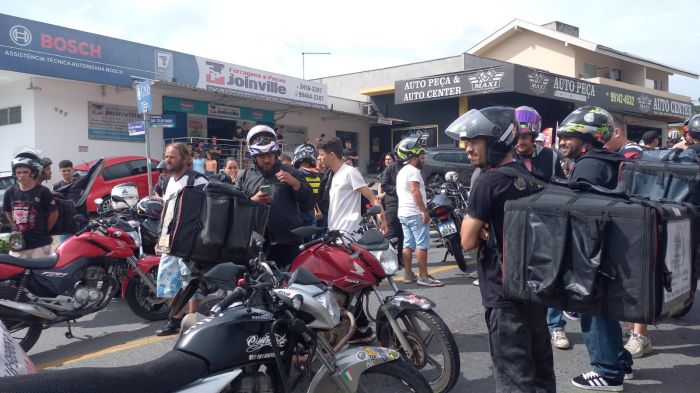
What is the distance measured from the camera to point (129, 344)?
488 centimetres

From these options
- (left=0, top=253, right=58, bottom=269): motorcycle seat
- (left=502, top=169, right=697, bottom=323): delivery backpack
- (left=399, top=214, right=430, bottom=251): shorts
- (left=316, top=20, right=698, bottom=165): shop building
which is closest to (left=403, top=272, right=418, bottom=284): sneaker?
(left=399, top=214, right=430, bottom=251): shorts

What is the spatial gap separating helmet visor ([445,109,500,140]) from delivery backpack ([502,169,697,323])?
1.60ft

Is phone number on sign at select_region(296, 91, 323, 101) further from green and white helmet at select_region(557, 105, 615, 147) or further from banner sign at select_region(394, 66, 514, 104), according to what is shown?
green and white helmet at select_region(557, 105, 615, 147)

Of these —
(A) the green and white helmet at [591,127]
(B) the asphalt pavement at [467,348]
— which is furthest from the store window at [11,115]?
(A) the green and white helmet at [591,127]

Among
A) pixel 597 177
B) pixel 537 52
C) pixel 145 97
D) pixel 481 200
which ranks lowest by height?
pixel 481 200

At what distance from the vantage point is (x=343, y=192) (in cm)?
515

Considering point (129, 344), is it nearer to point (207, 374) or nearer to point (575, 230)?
point (207, 374)

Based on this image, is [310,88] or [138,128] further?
[310,88]

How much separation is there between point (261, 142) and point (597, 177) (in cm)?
256

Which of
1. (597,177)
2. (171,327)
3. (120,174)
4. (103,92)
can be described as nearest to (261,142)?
(171,327)

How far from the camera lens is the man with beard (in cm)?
491

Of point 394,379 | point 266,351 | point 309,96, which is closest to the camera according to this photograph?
point 266,351

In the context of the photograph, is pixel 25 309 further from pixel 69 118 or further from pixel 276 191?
pixel 69 118

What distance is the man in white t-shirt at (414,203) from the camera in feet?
21.2
